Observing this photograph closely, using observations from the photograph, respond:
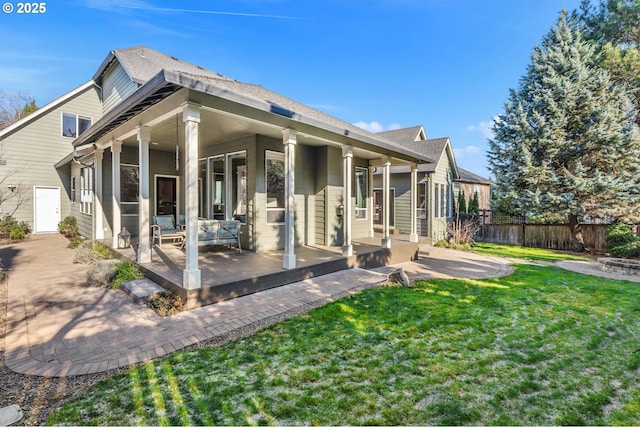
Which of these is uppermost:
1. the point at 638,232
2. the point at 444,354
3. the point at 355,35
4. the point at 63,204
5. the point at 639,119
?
the point at 355,35

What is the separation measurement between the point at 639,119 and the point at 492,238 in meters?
7.97

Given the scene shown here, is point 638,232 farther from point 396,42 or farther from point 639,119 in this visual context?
point 396,42

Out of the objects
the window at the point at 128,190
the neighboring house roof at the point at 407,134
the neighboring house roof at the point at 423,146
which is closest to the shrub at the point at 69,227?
the window at the point at 128,190

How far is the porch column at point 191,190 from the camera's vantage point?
4.67 m

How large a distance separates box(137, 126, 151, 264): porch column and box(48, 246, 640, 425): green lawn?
13.2 ft

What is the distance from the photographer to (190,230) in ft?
15.6

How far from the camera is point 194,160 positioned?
477 centimetres

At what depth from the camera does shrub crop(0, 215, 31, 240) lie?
1172 centimetres

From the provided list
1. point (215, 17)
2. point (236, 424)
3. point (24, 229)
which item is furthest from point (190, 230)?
point (24, 229)

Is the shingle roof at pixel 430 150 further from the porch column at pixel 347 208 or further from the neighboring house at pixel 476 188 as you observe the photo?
the neighboring house at pixel 476 188

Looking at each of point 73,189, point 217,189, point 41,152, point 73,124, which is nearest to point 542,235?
point 217,189

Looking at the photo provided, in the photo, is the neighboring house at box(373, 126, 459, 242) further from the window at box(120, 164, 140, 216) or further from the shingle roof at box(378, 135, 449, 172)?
the window at box(120, 164, 140, 216)

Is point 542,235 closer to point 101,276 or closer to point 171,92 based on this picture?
point 171,92

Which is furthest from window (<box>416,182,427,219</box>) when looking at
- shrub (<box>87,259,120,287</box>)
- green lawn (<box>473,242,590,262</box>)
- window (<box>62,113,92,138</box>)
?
window (<box>62,113,92,138</box>)
